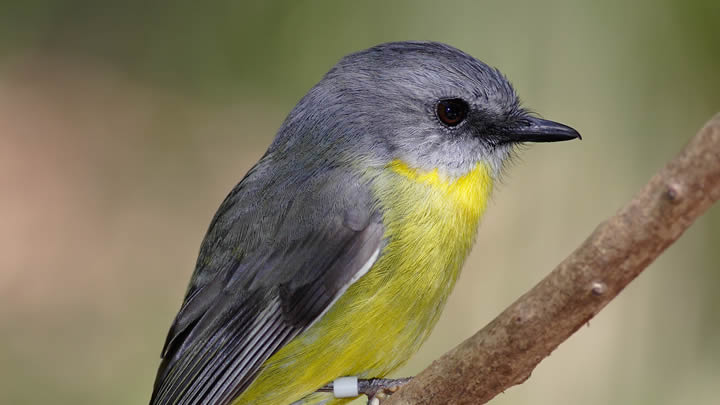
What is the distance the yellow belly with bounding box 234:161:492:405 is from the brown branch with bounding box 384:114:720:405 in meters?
0.47

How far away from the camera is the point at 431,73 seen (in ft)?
11.5

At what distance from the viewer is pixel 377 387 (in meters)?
3.31

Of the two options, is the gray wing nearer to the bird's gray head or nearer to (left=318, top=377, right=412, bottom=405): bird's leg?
the bird's gray head

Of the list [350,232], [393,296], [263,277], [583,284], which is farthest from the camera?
[263,277]

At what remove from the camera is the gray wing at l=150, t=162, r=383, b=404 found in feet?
10.7

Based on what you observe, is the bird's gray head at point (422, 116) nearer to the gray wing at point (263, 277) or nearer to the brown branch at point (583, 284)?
the gray wing at point (263, 277)

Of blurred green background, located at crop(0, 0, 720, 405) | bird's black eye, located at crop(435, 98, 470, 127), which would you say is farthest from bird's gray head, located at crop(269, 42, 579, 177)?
blurred green background, located at crop(0, 0, 720, 405)

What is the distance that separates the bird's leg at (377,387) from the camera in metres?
3.30

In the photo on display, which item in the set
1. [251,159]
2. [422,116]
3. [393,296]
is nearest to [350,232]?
[393,296]

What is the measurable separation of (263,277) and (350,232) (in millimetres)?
395

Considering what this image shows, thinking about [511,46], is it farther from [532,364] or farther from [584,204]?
[532,364]

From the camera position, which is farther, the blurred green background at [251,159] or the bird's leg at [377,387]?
the blurred green background at [251,159]

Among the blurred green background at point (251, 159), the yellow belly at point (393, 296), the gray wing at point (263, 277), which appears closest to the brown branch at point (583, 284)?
the yellow belly at point (393, 296)

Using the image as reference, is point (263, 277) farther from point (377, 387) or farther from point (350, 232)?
point (377, 387)
